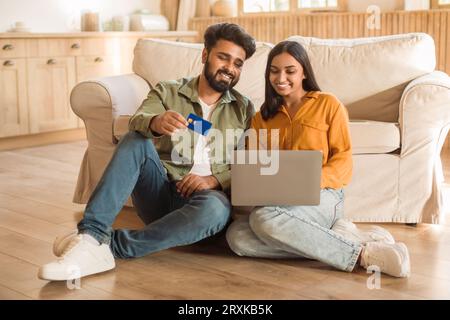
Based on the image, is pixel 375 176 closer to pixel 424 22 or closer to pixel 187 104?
pixel 187 104

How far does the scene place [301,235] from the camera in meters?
2.19

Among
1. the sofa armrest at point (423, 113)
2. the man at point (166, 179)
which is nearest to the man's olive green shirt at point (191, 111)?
the man at point (166, 179)

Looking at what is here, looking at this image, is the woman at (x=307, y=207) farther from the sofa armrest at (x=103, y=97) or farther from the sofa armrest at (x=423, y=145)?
the sofa armrest at (x=103, y=97)

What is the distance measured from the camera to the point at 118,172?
2.19 meters

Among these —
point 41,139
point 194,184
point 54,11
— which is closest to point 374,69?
point 194,184

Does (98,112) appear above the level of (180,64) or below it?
below

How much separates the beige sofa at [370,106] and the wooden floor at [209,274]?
17cm

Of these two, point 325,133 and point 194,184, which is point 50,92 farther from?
point 325,133

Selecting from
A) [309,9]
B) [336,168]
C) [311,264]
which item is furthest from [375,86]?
[309,9]

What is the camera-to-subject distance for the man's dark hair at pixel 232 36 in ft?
7.86

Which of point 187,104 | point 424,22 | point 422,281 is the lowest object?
point 422,281

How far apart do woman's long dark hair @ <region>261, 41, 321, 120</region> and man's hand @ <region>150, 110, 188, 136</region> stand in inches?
14.5

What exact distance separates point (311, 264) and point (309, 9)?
3.92 metres

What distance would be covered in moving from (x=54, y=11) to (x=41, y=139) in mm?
1192
